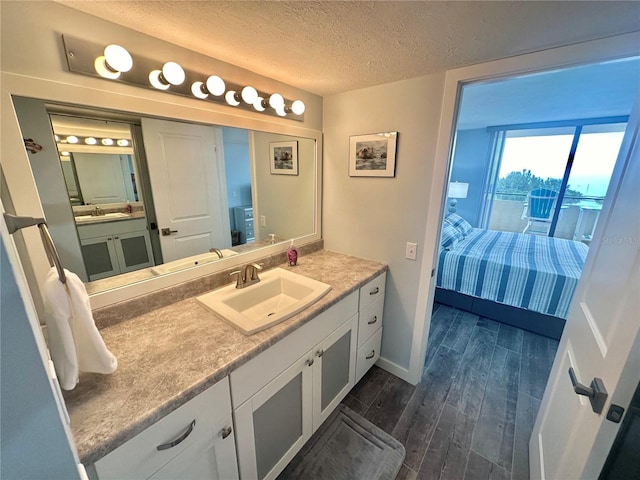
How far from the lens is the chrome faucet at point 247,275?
145cm

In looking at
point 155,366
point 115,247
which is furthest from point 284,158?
point 155,366

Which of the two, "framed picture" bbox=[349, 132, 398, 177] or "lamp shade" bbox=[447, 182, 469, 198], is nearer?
"framed picture" bbox=[349, 132, 398, 177]

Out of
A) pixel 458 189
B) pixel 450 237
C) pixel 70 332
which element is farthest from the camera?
pixel 458 189

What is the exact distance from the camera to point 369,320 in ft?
5.85

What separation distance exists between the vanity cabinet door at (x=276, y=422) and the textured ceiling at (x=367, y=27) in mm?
1426

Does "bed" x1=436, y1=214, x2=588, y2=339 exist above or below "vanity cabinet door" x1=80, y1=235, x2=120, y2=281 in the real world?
below

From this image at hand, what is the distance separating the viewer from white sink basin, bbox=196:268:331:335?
1116 millimetres

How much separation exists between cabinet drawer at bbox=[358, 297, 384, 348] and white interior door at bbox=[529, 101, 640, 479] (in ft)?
3.18

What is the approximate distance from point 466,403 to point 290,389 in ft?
4.38

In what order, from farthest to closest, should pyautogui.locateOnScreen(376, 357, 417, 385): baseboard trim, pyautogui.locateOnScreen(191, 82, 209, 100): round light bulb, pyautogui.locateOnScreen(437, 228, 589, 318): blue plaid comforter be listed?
pyautogui.locateOnScreen(437, 228, 589, 318): blue plaid comforter < pyautogui.locateOnScreen(376, 357, 417, 385): baseboard trim < pyautogui.locateOnScreen(191, 82, 209, 100): round light bulb

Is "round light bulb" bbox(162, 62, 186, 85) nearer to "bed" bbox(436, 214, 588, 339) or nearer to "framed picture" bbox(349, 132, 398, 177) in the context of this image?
"framed picture" bbox(349, 132, 398, 177)

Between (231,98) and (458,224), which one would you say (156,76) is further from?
(458,224)

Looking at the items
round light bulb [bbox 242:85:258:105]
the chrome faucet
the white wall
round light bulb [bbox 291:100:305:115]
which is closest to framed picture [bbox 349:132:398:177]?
the white wall

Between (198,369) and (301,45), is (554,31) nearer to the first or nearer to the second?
(301,45)
